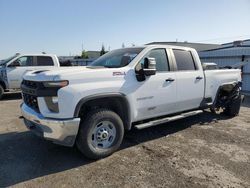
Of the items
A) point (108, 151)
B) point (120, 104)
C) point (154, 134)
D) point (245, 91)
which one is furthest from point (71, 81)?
point (245, 91)

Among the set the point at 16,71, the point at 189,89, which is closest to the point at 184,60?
the point at 189,89

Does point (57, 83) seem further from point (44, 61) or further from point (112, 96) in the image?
point (44, 61)

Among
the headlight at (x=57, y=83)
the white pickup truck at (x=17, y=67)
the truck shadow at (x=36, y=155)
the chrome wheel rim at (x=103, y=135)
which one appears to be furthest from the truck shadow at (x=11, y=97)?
the headlight at (x=57, y=83)

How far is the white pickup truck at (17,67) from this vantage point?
1125 centimetres

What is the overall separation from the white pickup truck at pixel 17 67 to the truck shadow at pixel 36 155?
6.01m

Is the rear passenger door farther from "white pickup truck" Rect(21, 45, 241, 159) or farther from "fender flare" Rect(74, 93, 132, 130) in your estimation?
"fender flare" Rect(74, 93, 132, 130)

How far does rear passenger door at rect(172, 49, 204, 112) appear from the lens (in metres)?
5.69

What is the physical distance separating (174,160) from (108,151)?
115cm

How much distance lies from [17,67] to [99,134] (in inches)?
328

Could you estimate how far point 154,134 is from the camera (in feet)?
19.5

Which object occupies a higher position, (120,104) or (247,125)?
(120,104)

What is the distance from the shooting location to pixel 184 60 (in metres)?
5.98

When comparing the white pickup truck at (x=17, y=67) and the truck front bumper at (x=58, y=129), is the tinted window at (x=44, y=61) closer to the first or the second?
the white pickup truck at (x=17, y=67)

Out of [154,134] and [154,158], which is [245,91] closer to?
[154,134]
